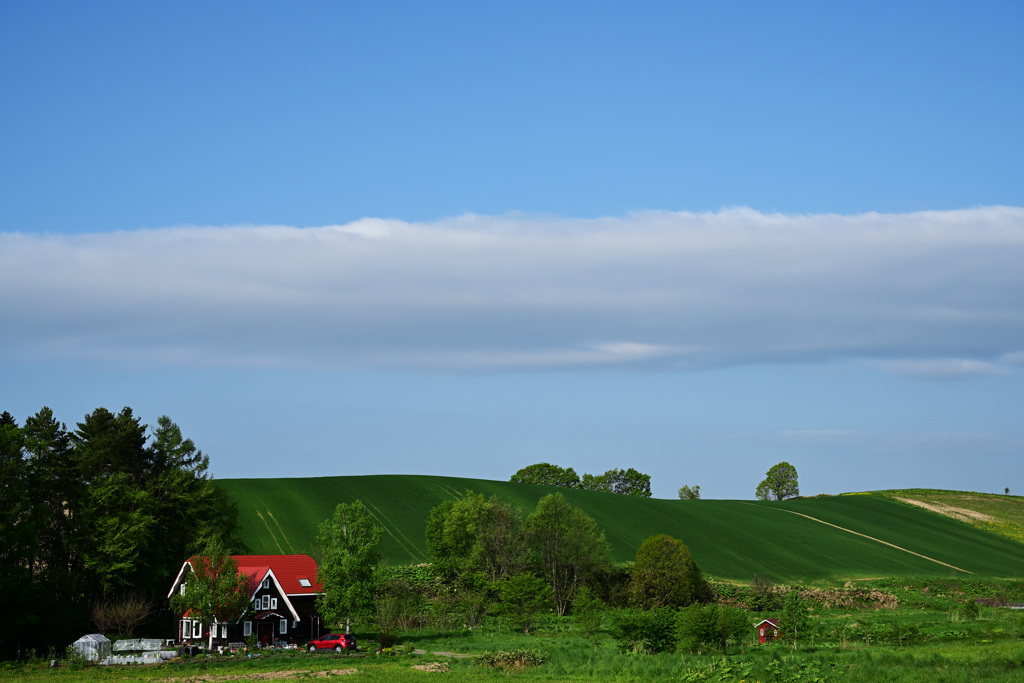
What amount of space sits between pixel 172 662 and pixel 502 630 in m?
27.8

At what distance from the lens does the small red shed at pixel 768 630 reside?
5734 cm

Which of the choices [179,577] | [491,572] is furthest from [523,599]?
[179,577]

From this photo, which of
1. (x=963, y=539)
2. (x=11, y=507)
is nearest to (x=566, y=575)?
(x=11, y=507)

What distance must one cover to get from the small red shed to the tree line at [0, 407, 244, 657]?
39.2 metres

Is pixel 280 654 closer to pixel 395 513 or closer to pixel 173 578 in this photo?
pixel 173 578

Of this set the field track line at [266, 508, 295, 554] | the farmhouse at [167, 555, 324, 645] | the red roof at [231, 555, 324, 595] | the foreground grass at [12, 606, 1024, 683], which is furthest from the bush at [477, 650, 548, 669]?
the field track line at [266, 508, 295, 554]

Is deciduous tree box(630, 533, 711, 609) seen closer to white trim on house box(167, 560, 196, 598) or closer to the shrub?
the shrub

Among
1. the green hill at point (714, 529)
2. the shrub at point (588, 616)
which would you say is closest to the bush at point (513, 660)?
the shrub at point (588, 616)

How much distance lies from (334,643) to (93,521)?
23.4m

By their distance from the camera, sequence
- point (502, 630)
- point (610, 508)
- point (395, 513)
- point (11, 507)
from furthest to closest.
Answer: point (610, 508)
point (395, 513)
point (502, 630)
point (11, 507)

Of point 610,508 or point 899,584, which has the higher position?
point 610,508

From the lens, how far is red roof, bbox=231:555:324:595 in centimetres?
7162

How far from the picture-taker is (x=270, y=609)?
231ft

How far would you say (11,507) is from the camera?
6272 centimetres
